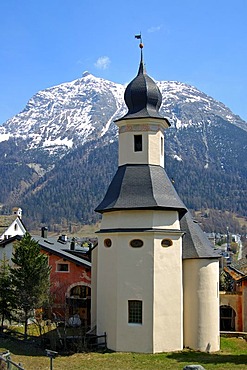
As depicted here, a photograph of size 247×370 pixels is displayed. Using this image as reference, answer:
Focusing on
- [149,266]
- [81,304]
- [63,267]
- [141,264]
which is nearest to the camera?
[149,266]

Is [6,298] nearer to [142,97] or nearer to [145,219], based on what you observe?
[145,219]

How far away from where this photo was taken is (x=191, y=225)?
31875 mm

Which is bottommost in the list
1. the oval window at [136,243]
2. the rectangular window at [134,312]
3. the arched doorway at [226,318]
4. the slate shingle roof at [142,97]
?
the arched doorway at [226,318]

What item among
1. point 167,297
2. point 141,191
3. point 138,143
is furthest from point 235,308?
point 138,143

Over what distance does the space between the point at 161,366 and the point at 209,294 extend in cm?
658

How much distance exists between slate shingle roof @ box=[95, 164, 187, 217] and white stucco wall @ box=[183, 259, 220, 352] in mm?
3733

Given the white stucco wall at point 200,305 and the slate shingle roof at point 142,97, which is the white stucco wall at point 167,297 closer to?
the white stucco wall at point 200,305

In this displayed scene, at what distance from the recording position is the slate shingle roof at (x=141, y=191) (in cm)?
2947

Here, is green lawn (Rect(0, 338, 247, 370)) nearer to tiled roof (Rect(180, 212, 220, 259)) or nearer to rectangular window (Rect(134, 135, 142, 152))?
tiled roof (Rect(180, 212, 220, 259))

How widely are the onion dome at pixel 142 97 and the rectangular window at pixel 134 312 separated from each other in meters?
11.4

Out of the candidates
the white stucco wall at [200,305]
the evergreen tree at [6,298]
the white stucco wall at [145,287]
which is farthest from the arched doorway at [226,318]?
the evergreen tree at [6,298]

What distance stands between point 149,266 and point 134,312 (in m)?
2.76

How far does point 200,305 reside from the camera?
29.5 metres

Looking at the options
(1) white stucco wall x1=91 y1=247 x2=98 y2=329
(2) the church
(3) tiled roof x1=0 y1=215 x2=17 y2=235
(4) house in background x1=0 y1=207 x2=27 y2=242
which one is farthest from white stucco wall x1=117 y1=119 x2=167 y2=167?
(3) tiled roof x1=0 y1=215 x2=17 y2=235
